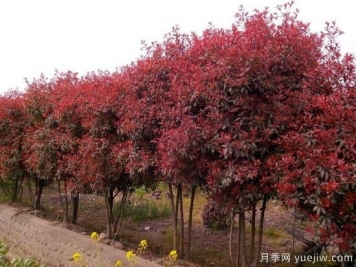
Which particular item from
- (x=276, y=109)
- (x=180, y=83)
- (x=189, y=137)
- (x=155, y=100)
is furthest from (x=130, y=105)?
(x=276, y=109)

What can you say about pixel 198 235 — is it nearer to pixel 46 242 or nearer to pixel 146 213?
pixel 146 213

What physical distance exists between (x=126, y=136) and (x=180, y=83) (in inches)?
59.4

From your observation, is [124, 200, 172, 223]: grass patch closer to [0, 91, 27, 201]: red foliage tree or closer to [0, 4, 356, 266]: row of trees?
[0, 91, 27, 201]: red foliage tree

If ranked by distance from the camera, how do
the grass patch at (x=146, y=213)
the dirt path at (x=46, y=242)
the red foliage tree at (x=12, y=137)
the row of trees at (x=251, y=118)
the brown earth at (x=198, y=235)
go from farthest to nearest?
1. the red foliage tree at (x=12, y=137)
2. the grass patch at (x=146, y=213)
3. the brown earth at (x=198, y=235)
4. the dirt path at (x=46, y=242)
5. the row of trees at (x=251, y=118)

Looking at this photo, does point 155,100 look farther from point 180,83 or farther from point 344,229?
point 344,229

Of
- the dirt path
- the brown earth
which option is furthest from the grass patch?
the dirt path

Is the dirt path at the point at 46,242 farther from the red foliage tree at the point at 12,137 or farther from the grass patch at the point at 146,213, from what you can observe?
the grass patch at the point at 146,213

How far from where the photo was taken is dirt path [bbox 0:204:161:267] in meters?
5.39

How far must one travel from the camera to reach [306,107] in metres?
3.51

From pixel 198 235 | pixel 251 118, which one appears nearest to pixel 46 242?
pixel 198 235

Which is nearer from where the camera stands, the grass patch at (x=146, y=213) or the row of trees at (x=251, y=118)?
the row of trees at (x=251, y=118)

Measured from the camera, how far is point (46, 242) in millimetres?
6617

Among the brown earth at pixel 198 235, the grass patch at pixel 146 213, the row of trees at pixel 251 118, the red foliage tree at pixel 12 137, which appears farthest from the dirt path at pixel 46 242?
the grass patch at pixel 146 213

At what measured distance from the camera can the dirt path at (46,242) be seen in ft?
17.7
